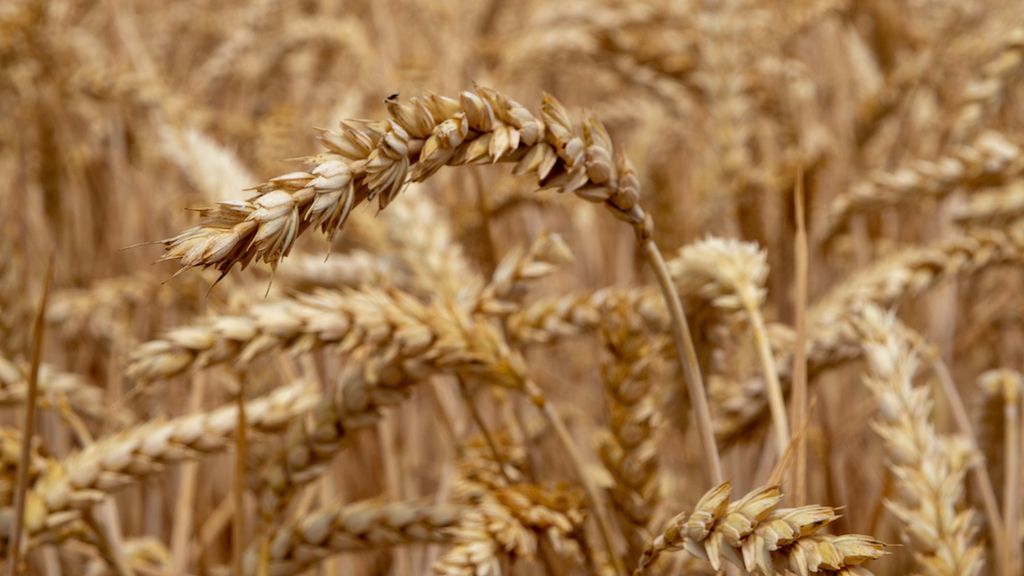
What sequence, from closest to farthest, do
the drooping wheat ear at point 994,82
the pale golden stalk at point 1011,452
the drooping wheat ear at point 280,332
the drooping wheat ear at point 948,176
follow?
the drooping wheat ear at point 280,332 → the pale golden stalk at point 1011,452 → the drooping wheat ear at point 948,176 → the drooping wheat ear at point 994,82

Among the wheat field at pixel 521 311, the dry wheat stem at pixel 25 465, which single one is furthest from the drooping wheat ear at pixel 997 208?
the dry wheat stem at pixel 25 465

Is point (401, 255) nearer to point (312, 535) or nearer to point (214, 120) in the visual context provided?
point (312, 535)

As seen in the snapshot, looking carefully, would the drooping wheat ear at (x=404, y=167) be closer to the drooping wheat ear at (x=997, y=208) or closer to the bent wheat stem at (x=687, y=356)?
the bent wheat stem at (x=687, y=356)

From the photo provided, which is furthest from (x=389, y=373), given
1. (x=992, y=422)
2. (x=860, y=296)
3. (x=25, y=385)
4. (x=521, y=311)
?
(x=992, y=422)

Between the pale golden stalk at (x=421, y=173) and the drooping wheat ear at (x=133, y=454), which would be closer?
the pale golden stalk at (x=421, y=173)

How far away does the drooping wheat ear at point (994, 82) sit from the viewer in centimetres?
105

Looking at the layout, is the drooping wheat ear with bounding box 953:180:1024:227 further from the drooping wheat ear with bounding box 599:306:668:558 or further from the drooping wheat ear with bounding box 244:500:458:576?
the drooping wheat ear with bounding box 244:500:458:576

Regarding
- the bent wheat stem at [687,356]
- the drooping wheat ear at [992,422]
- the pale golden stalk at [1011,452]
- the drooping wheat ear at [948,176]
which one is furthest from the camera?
the drooping wheat ear at [948,176]

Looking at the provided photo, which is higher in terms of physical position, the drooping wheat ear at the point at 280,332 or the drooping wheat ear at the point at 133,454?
the drooping wheat ear at the point at 280,332

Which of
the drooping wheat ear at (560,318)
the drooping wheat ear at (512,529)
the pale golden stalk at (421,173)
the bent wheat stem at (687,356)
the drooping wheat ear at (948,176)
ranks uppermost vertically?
the drooping wheat ear at (948,176)

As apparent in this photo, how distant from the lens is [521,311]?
30.8 inches

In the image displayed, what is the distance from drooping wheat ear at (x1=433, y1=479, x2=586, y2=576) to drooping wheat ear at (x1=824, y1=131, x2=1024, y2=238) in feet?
1.97

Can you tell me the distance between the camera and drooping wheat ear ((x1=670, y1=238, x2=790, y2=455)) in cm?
55

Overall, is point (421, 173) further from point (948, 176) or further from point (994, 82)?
point (994, 82)
